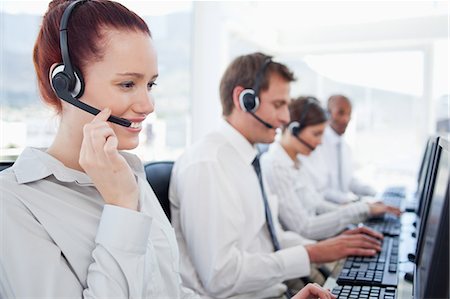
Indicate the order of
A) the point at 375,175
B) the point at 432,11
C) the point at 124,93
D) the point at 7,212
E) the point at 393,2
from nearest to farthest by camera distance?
the point at 7,212, the point at 124,93, the point at 393,2, the point at 432,11, the point at 375,175

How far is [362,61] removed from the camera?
4059mm

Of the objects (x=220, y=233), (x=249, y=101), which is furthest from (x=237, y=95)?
(x=220, y=233)

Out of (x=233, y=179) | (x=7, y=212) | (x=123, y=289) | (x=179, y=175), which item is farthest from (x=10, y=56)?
(x=123, y=289)

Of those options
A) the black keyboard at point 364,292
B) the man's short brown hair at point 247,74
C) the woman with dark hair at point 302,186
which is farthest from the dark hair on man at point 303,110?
the black keyboard at point 364,292

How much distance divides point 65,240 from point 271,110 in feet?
3.25

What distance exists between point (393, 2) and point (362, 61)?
0.88m

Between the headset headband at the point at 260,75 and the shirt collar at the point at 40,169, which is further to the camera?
the headset headband at the point at 260,75

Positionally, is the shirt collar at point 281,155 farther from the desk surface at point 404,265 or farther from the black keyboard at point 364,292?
the black keyboard at point 364,292

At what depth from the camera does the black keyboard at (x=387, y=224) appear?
1707 millimetres

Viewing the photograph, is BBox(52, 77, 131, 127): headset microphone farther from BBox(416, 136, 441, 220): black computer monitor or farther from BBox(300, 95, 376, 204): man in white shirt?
BBox(300, 95, 376, 204): man in white shirt

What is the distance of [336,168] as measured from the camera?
314 cm

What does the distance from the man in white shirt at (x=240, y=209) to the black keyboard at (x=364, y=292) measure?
0.97 feet

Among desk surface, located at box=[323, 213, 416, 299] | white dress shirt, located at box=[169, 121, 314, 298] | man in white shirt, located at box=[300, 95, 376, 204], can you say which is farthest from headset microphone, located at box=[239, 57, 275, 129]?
man in white shirt, located at box=[300, 95, 376, 204]

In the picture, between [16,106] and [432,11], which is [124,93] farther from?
[432,11]
